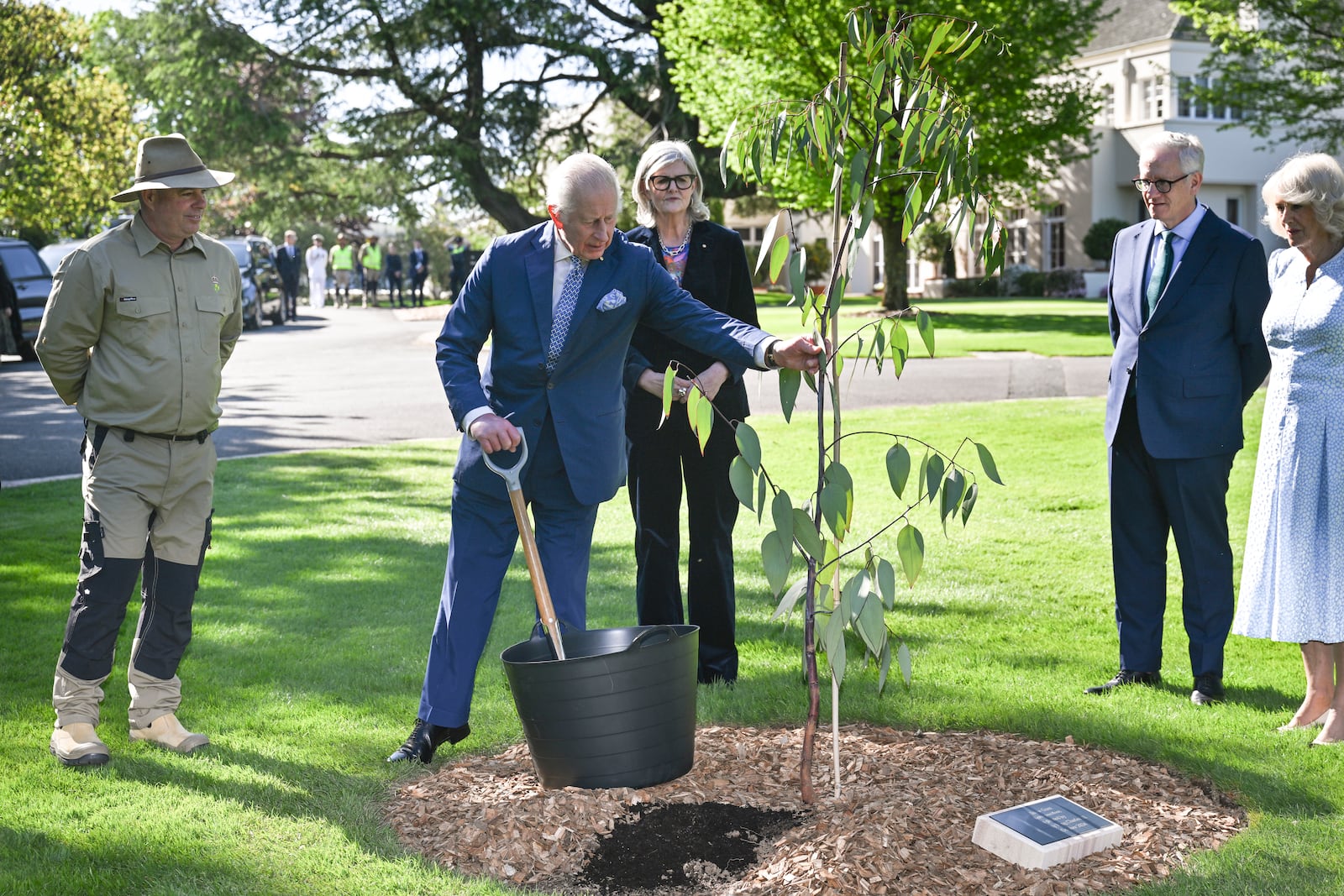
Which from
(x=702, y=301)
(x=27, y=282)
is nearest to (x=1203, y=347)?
(x=702, y=301)

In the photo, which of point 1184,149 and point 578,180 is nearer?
point 578,180

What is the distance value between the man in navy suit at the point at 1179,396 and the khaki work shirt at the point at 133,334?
360 cm

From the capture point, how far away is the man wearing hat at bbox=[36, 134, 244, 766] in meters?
4.70

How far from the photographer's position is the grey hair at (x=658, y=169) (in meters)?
5.14

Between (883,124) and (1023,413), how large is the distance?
10498 millimetres

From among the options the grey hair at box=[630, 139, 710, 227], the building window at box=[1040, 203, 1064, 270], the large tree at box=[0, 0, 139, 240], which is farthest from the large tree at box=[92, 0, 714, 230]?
the grey hair at box=[630, 139, 710, 227]

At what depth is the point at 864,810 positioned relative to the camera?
396 cm

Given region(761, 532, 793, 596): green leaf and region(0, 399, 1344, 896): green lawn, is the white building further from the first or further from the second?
region(761, 532, 793, 596): green leaf

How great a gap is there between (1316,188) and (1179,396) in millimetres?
918

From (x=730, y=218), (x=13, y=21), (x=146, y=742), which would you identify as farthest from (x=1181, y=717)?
(x=730, y=218)

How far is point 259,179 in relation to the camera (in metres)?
37.1

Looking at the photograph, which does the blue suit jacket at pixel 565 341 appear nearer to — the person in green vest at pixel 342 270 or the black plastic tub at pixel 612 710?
the black plastic tub at pixel 612 710

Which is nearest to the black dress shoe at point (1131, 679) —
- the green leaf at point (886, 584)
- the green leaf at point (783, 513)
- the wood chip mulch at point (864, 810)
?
the wood chip mulch at point (864, 810)

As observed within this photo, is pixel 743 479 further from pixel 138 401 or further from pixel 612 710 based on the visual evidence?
pixel 138 401
